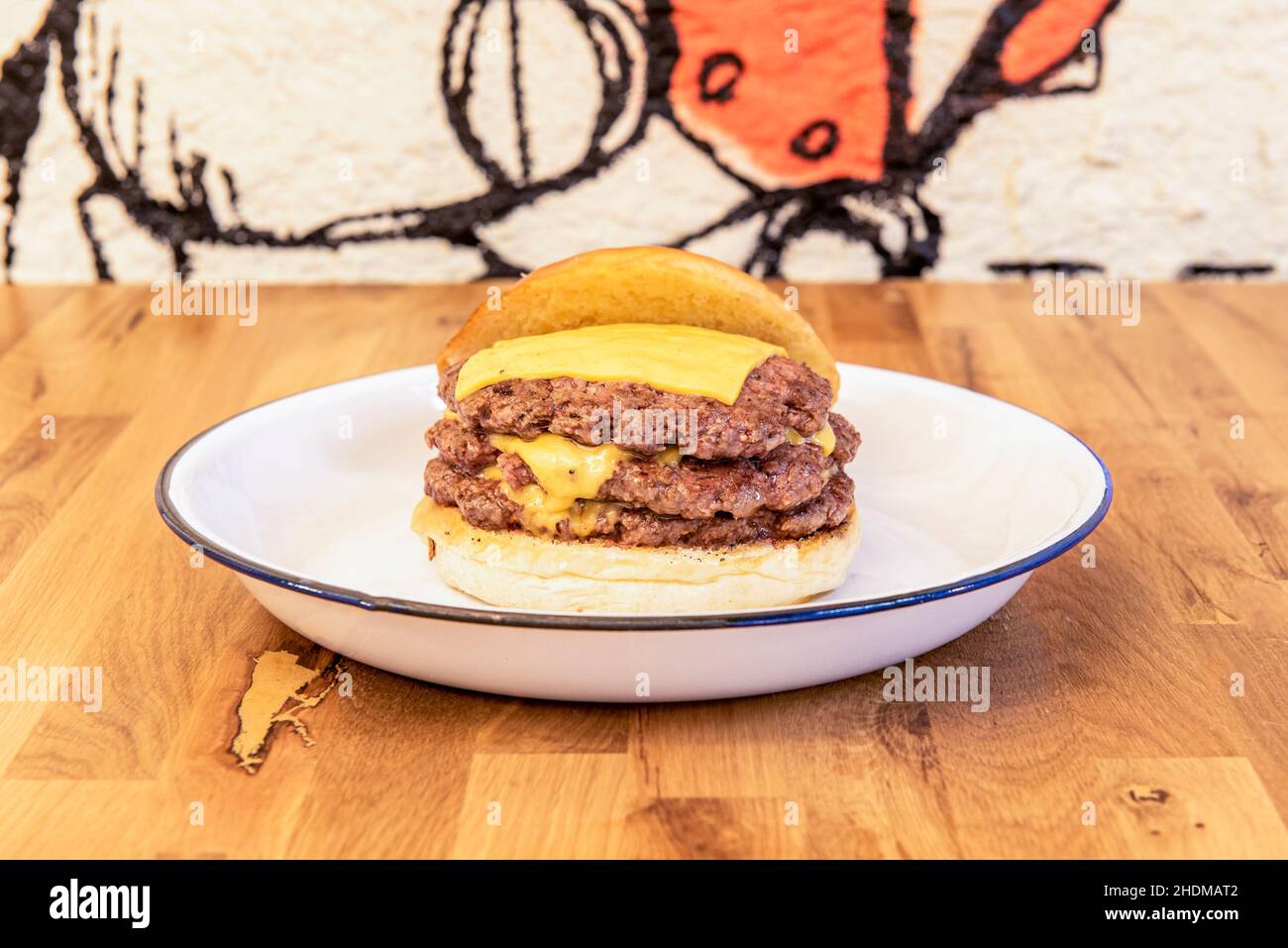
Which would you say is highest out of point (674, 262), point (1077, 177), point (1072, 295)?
point (674, 262)

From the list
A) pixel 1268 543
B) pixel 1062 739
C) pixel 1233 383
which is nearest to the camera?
pixel 1062 739

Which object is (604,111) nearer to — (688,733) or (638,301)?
(638,301)

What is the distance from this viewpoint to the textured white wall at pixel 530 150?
2943mm

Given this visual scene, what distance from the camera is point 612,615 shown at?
117 cm

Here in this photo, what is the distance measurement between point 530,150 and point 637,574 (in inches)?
71.9

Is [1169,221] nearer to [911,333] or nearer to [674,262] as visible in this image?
[911,333]

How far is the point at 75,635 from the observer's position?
1.48m

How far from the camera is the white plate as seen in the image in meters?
1.19

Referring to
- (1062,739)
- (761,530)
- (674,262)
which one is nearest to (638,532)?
(761,530)

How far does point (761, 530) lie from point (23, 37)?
2299 mm
